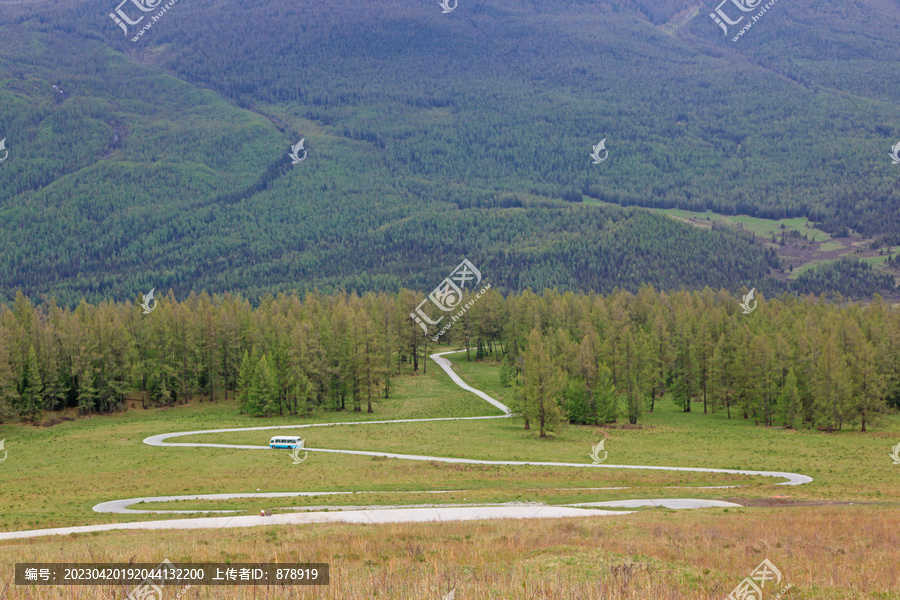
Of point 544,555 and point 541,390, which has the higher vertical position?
point 544,555

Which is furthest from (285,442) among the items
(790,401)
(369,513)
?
(790,401)

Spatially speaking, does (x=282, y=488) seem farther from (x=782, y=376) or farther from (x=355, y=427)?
(x=782, y=376)

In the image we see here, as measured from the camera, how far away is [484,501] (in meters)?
40.5

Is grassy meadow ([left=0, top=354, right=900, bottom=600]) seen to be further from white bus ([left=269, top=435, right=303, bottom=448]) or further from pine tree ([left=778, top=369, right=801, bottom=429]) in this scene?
pine tree ([left=778, top=369, right=801, bottom=429])

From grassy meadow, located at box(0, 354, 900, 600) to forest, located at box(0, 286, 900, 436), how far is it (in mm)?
4074

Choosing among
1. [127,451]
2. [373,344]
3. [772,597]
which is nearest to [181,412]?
[373,344]

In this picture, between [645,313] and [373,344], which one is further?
[645,313]

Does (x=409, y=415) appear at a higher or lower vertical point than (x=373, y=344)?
lower

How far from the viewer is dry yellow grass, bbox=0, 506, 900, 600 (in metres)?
17.4

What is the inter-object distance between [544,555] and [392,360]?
92.5 metres

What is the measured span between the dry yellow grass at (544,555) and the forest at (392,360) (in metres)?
47.2

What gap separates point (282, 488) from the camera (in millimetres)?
47406

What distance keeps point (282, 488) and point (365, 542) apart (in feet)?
76.3

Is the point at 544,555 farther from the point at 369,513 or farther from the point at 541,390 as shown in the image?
the point at 541,390
